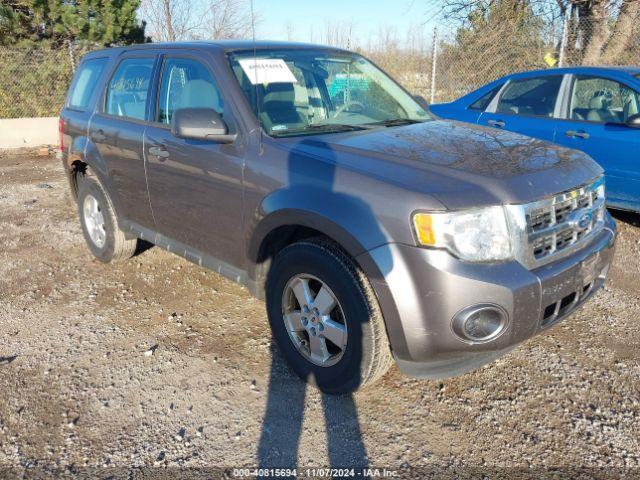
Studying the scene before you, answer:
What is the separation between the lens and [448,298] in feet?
7.42

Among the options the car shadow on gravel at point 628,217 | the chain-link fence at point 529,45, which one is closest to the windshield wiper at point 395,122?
the car shadow on gravel at point 628,217

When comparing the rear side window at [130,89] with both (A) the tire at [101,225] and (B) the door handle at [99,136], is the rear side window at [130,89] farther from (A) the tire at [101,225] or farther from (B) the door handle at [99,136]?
(A) the tire at [101,225]

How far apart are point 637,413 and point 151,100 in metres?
3.58

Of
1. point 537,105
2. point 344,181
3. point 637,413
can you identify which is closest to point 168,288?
point 344,181

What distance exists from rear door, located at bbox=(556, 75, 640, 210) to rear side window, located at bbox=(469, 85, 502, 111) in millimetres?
837

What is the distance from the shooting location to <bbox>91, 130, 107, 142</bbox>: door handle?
422 centimetres

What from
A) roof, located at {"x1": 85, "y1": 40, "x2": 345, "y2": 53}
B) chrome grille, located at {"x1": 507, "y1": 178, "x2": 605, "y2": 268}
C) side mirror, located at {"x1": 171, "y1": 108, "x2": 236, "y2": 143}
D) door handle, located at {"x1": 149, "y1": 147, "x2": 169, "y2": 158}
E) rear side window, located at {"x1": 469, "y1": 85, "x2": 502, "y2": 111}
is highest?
roof, located at {"x1": 85, "y1": 40, "x2": 345, "y2": 53}

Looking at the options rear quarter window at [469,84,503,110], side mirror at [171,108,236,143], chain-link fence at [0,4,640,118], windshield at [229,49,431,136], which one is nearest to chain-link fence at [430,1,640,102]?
chain-link fence at [0,4,640,118]

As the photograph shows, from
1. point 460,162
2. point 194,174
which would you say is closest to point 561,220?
point 460,162

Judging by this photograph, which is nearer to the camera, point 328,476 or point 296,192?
point 328,476

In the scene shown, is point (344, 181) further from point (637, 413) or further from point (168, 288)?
point (168, 288)

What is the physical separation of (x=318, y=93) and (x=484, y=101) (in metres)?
3.24

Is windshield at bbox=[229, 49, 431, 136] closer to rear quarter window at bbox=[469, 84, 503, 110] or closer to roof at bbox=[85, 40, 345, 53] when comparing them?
roof at bbox=[85, 40, 345, 53]

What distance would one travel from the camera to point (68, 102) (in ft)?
16.5
